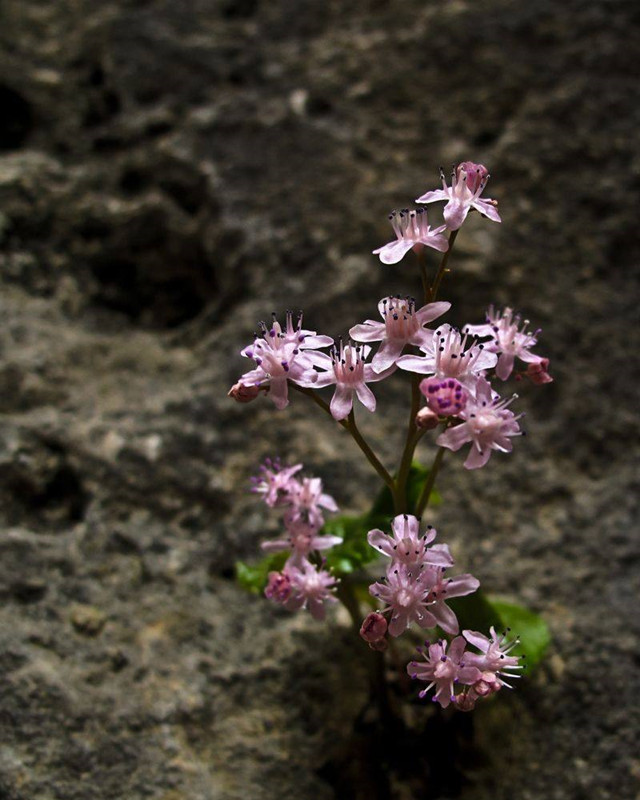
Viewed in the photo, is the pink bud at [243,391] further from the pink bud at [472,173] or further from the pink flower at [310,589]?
the pink bud at [472,173]

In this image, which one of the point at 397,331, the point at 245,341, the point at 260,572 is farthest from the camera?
the point at 245,341

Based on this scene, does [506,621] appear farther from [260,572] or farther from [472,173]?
[472,173]

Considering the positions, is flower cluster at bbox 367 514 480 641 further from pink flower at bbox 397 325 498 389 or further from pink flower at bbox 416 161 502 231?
pink flower at bbox 416 161 502 231

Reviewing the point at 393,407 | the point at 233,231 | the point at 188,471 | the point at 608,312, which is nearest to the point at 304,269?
the point at 233,231

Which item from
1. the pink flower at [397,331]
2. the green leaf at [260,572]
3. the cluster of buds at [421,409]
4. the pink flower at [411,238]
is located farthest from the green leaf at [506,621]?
the pink flower at [411,238]

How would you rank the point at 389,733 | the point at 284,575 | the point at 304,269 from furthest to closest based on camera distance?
1. the point at 304,269
2. the point at 389,733
3. the point at 284,575

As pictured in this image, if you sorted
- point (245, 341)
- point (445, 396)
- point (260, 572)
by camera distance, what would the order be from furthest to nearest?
1. point (245, 341)
2. point (260, 572)
3. point (445, 396)

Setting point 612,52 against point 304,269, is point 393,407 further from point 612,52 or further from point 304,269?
point 612,52

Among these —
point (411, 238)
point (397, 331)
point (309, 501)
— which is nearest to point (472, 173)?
point (411, 238)
